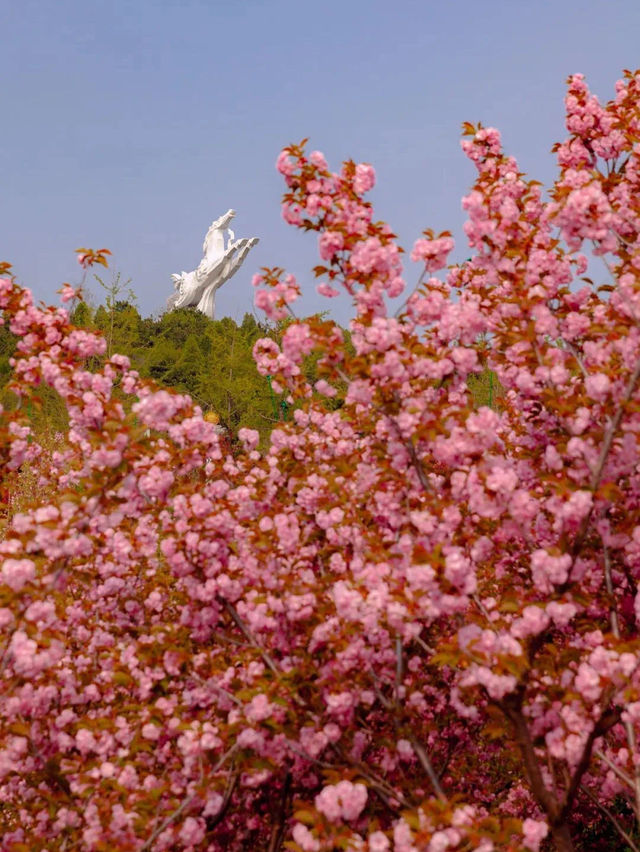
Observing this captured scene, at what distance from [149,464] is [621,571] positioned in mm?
2888

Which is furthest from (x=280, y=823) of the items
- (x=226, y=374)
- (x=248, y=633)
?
(x=226, y=374)

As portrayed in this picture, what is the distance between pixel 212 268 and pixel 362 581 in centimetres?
4916

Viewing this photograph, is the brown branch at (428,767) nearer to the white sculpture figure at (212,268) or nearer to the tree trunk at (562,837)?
the tree trunk at (562,837)

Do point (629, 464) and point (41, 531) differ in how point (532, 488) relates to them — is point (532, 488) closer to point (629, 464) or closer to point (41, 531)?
point (629, 464)

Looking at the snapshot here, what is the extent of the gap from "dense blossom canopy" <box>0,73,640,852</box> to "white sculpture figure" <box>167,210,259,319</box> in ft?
151

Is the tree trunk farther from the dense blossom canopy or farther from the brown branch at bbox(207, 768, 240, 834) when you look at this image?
the brown branch at bbox(207, 768, 240, 834)

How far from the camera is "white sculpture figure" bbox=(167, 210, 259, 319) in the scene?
50.3m

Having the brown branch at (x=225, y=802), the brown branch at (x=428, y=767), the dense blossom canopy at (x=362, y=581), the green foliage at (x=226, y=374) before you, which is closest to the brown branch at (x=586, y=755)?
the dense blossom canopy at (x=362, y=581)

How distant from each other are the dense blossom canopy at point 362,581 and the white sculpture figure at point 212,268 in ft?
151

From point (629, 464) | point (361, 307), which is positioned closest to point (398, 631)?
point (629, 464)

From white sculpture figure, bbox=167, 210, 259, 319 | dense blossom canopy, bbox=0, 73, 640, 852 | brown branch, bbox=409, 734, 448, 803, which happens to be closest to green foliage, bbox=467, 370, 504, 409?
dense blossom canopy, bbox=0, 73, 640, 852

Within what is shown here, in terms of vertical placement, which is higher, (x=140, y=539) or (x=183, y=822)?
(x=140, y=539)

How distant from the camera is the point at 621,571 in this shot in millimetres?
4559

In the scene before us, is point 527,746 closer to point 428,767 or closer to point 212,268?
point 428,767
